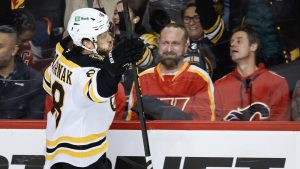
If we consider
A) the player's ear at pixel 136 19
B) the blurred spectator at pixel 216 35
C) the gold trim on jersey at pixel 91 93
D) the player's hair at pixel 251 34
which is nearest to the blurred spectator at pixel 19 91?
the player's ear at pixel 136 19

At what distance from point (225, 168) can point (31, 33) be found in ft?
4.38

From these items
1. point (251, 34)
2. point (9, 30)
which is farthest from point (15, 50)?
point (251, 34)

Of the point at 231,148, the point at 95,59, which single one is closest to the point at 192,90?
the point at 231,148

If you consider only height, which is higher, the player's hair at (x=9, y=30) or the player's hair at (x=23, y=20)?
the player's hair at (x=23, y=20)

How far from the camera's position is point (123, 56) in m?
4.30

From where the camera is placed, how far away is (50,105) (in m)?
5.20

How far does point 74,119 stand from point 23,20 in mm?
869

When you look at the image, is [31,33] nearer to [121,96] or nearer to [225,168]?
[121,96]

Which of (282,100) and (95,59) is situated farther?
(282,100)

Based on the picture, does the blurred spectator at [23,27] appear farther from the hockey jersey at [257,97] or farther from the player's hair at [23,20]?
the hockey jersey at [257,97]

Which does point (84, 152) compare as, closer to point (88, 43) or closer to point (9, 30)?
point (88, 43)

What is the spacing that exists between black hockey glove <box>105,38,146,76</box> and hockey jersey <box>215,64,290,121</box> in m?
0.89

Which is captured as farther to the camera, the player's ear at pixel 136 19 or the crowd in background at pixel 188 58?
the player's ear at pixel 136 19

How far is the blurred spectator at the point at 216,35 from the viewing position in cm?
510
